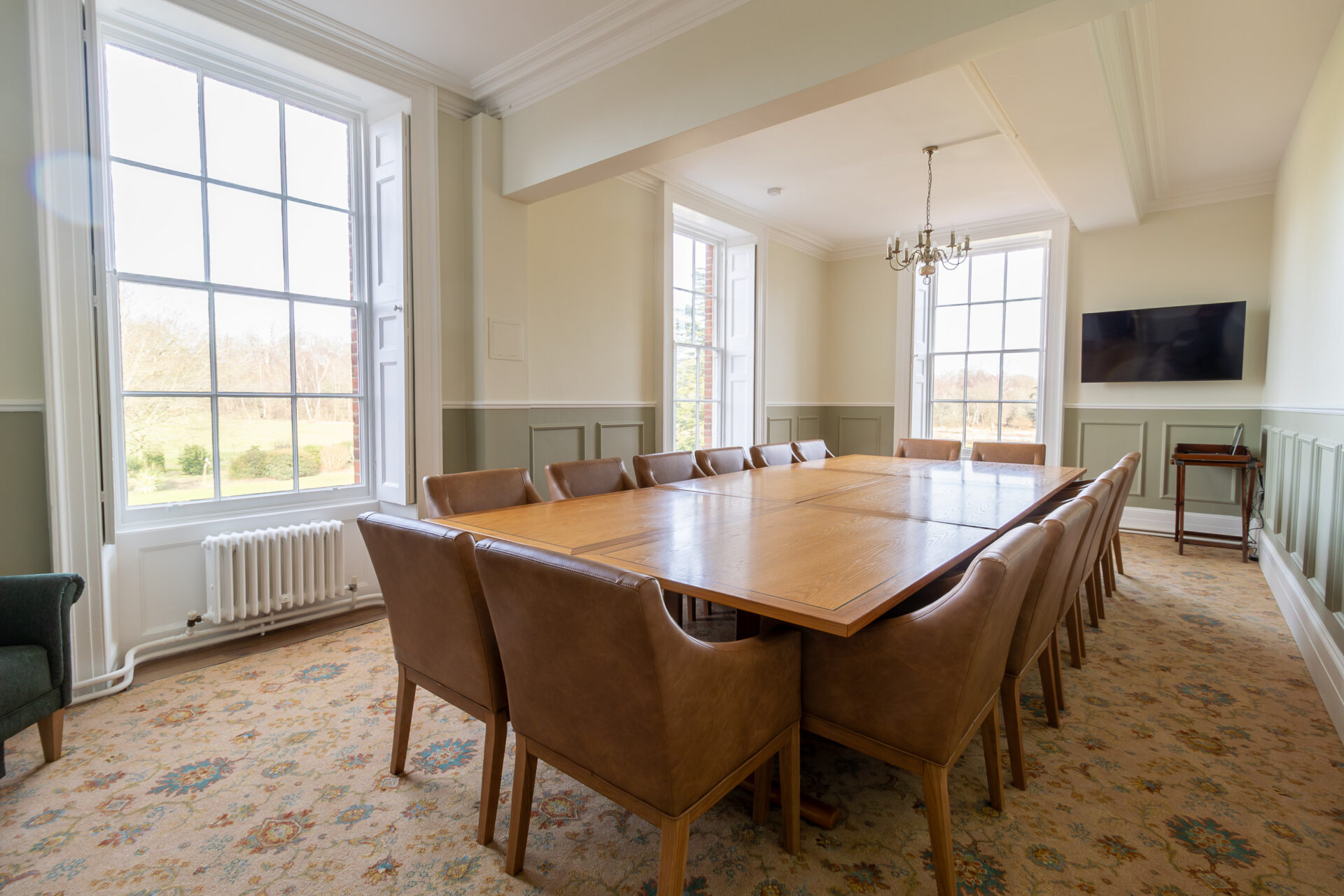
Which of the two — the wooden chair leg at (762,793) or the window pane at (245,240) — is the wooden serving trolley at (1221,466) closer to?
the wooden chair leg at (762,793)

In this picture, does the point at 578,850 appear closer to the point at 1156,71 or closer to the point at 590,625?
the point at 590,625

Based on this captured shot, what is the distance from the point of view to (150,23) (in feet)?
9.04

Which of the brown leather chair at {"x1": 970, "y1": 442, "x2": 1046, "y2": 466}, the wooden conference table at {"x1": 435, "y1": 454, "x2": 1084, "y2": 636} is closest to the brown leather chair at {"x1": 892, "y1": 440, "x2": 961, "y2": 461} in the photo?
the brown leather chair at {"x1": 970, "y1": 442, "x2": 1046, "y2": 466}

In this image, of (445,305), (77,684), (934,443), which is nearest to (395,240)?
(445,305)

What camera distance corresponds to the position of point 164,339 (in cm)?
287

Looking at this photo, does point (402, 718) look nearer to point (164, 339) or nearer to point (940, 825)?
point (940, 825)

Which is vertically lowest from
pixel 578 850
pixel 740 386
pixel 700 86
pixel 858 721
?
pixel 578 850

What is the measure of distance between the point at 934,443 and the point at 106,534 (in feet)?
16.1

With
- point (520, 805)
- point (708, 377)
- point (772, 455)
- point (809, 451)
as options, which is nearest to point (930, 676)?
point (520, 805)

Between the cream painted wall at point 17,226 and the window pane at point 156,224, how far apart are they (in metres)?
0.41

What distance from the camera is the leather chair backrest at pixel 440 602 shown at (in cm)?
146

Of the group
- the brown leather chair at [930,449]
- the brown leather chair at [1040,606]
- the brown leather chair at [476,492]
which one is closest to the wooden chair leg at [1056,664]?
the brown leather chair at [1040,606]

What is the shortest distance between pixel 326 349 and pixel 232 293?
0.52 m

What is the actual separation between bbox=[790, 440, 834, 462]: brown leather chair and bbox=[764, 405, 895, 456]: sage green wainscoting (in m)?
1.46
